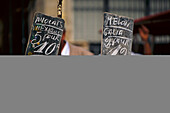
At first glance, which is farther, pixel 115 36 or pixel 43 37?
pixel 115 36

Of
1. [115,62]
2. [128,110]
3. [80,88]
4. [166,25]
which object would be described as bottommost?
[128,110]

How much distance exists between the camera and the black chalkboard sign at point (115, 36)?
1.51 metres

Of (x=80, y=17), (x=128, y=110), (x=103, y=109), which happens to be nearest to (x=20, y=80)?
(x=103, y=109)

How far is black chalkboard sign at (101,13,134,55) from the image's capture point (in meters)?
1.51

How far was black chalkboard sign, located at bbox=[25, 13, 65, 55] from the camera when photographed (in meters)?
1.42

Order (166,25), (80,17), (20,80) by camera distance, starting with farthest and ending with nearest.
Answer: (80,17) → (166,25) → (20,80)

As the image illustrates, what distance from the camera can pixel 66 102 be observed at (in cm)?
115

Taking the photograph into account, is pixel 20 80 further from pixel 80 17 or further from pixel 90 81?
pixel 80 17

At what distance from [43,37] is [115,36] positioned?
454mm

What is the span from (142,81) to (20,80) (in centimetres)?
58

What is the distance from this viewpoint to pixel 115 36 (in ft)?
5.08

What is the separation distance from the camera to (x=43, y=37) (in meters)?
1.44

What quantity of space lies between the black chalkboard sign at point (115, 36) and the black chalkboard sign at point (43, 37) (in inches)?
11.8

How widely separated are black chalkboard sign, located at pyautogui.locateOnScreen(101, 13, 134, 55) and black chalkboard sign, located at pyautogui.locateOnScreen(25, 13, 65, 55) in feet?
0.98
